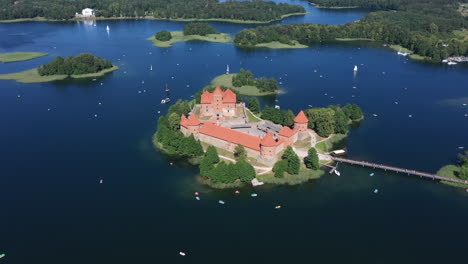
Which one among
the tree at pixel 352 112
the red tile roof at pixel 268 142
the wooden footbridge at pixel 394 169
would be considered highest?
the red tile roof at pixel 268 142

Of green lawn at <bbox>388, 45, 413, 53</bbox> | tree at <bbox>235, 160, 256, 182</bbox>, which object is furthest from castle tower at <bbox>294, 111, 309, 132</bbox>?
green lawn at <bbox>388, 45, 413, 53</bbox>

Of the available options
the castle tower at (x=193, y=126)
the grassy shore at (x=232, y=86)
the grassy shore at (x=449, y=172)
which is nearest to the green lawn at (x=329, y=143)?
the grassy shore at (x=449, y=172)

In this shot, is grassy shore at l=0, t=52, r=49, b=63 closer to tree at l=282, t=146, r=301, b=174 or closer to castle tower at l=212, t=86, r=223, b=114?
castle tower at l=212, t=86, r=223, b=114

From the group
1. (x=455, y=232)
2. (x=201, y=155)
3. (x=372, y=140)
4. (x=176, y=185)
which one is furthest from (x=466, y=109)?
(x=176, y=185)

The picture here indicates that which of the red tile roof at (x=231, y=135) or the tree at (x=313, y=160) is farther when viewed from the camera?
the red tile roof at (x=231, y=135)

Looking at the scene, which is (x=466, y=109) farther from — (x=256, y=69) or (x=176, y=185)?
(x=176, y=185)

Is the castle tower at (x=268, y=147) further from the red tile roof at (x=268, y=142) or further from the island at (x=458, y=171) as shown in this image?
the island at (x=458, y=171)
